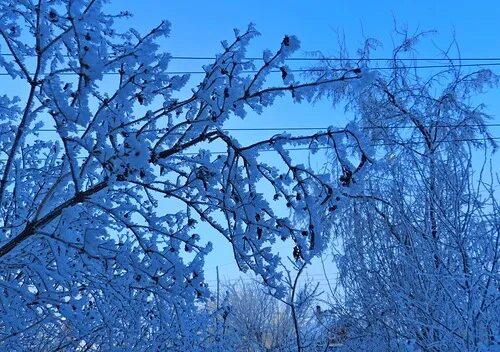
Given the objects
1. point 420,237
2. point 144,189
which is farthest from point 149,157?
point 420,237

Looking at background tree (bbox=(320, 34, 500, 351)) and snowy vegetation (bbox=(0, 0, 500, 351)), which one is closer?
snowy vegetation (bbox=(0, 0, 500, 351))

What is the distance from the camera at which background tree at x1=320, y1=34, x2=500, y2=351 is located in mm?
4984

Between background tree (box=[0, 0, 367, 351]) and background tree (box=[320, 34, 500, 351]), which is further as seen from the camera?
background tree (box=[320, 34, 500, 351])

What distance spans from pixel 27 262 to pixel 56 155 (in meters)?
1.90

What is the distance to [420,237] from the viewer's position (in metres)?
6.15

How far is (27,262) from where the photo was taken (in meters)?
2.85

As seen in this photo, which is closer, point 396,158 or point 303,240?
point 303,240

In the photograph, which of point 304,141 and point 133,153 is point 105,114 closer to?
point 133,153

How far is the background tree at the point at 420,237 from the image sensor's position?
4984mm

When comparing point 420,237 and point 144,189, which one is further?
point 420,237

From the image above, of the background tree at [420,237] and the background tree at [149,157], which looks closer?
the background tree at [149,157]

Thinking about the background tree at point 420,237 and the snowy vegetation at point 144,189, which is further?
the background tree at point 420,237

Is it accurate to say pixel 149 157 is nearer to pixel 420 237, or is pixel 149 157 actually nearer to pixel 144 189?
pixel 144 189

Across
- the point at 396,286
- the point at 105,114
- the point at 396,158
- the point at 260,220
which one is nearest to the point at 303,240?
the point at 260,220
